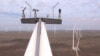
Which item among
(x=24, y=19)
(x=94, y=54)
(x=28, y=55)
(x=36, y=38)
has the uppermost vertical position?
(x=24, y=19)

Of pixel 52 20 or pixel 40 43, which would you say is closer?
pixel 40 43

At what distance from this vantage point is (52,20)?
19.5 m

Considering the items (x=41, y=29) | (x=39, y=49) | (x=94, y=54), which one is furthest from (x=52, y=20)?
(x=94, y=54)

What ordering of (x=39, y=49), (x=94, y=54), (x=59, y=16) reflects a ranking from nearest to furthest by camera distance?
(x=39, y=49), (x=59, y=16), (x=94, y=54)

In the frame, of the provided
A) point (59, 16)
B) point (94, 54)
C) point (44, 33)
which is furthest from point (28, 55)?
point (94, 54)

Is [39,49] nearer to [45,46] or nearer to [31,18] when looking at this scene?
[45,46]

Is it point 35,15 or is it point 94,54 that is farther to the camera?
point 94,54

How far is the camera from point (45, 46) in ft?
52.4

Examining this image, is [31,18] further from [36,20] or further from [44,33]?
[44,33]

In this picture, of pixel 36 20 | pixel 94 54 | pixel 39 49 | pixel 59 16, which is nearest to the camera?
pixel 39 49

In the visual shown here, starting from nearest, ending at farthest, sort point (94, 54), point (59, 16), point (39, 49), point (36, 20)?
point (39, 49)
point (36, 20)
point (59, 16)
point (94, 54)

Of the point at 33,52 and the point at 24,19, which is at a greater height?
the point at 24,19

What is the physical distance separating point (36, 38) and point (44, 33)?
67 cm

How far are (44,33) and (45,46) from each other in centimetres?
104
